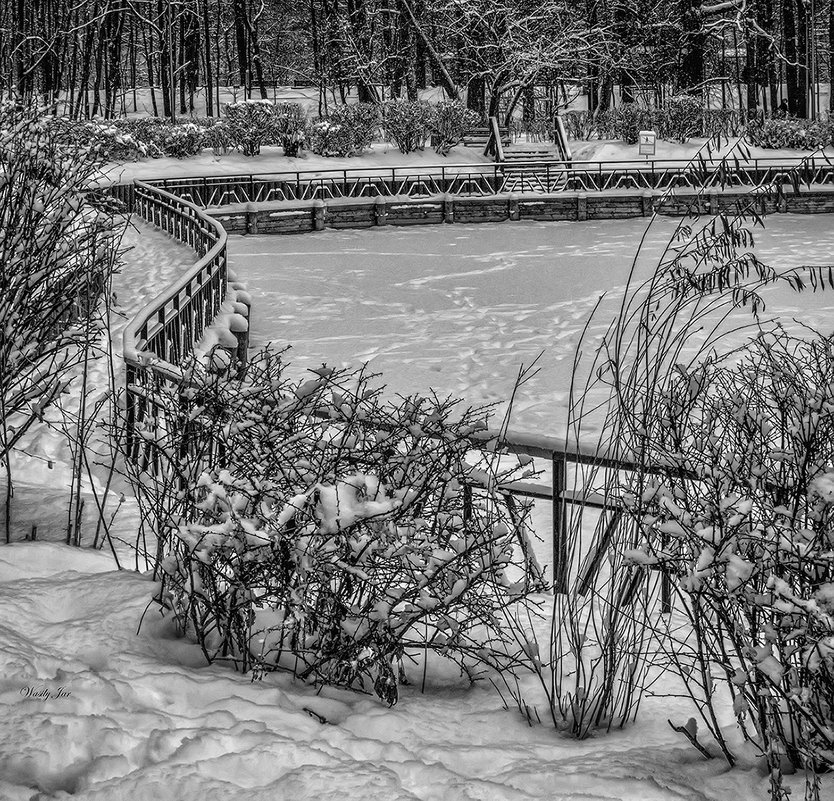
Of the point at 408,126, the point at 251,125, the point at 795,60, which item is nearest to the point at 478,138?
the point at 408,126

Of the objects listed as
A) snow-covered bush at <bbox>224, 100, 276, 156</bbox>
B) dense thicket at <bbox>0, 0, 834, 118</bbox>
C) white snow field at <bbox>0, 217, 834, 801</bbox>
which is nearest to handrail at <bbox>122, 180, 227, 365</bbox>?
white snow field at <bbox>0, 217, 834, 801</bbox>

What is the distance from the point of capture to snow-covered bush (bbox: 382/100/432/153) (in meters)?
37.4

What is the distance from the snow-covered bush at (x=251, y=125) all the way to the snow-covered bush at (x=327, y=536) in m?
32.7

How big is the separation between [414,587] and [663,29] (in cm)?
4642

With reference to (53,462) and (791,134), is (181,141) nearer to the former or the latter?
(791,134)

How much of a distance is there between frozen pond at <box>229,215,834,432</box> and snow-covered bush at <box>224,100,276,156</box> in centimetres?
891

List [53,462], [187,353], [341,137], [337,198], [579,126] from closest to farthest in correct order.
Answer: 1. [53,462]
2. [187,353]
3. [337,198]
4. [341,137]
5. [579,126]

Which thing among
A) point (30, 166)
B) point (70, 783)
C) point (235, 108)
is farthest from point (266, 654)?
point (235, 108)

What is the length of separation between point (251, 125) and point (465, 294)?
18381 mm

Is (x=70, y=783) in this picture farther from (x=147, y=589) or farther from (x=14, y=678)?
(x=147, y=589)

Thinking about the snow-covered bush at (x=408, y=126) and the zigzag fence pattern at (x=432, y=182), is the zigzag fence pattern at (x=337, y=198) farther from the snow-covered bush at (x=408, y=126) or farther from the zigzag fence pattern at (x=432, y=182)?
the snow-covered bush at (x=408, y=126)

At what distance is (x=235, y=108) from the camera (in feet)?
122

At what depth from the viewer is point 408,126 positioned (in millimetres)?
37344

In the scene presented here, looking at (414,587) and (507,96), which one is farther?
(507,96)
